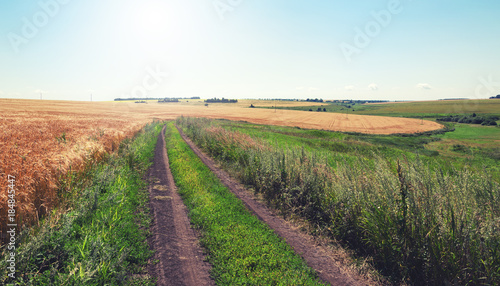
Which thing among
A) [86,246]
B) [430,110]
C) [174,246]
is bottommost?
[174,246]

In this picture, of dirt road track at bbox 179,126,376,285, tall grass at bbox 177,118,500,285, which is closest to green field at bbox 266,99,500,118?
tall grass at bbox 177,118,500,285

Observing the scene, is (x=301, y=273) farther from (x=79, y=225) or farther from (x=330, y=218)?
(x=79, y=225)

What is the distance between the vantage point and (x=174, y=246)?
598 cm

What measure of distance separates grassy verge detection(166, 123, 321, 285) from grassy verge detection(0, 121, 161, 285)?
63.6 inches

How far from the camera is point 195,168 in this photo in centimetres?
1389

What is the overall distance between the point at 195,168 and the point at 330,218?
9105 millimetres

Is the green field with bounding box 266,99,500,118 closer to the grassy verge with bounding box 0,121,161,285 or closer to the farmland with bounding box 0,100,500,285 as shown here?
the farmland with bounding box 0,100,500,285

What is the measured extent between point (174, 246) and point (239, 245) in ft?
5.78

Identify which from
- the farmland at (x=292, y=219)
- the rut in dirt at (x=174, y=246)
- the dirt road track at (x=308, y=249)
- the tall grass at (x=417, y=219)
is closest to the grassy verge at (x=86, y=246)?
the farmland at (x=292, y=219)

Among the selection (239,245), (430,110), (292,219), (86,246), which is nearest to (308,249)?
(292,219)

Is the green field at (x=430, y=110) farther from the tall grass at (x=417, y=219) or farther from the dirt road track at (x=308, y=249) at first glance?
the dirt road track at (x=308, y=249)

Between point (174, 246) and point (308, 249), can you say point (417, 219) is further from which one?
point (174, 246)

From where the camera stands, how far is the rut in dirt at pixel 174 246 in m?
4.84

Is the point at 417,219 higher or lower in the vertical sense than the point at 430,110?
lower
